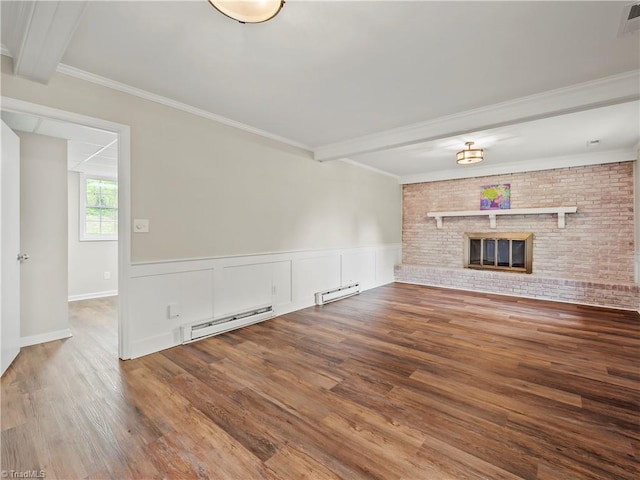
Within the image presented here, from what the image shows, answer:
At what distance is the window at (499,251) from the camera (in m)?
5.73

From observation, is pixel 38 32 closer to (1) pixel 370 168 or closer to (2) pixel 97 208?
(2) pixel 97 208

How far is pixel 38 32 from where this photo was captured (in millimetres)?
1793

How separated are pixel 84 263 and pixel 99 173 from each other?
1.69 metres

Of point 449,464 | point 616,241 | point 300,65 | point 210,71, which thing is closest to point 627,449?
point 449,464

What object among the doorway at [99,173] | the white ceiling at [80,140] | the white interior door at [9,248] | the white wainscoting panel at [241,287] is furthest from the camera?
the white wainscoting panel at [241,287]

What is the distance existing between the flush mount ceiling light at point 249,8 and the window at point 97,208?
17.8 ft

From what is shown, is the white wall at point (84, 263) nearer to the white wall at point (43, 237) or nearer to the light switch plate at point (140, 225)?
the white wall at point (43, 237)

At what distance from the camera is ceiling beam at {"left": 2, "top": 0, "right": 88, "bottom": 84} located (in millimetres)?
1616

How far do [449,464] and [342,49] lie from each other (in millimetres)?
2677

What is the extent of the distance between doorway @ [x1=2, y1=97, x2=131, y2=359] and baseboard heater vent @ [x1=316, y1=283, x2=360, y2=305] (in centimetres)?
275

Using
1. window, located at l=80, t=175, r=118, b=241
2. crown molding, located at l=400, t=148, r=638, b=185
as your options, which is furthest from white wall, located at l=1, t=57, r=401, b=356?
window, located at l=80, t=175, r=118, b=241

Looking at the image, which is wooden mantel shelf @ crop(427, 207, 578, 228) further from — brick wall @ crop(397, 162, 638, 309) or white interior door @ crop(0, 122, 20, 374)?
white interior door @ crop(0, 122, 20, 374)

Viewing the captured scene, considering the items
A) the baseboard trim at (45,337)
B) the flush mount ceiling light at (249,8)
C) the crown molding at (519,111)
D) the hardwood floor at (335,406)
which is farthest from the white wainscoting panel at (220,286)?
the flush mount ceiling light at (249,8)

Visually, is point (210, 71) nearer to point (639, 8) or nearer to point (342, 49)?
point (342, 49)
